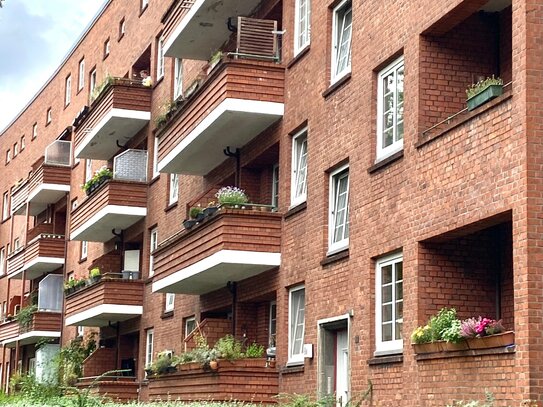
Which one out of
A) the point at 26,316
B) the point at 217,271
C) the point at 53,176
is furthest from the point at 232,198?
the point at 26,316

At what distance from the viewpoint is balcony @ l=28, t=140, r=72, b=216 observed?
4578cm

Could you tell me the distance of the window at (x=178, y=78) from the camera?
32.2m

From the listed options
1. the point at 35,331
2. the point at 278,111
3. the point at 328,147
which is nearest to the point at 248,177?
the point at 278,111

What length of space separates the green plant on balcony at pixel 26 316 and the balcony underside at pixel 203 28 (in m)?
19.1

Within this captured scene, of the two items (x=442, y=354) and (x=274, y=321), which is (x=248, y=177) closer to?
(x=274, y=321)

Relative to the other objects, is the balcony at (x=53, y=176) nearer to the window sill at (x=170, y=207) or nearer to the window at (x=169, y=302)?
the window sill at (x=170, y=207)

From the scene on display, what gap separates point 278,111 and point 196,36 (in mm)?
5343

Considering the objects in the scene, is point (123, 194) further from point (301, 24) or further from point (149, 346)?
point (301, 24)

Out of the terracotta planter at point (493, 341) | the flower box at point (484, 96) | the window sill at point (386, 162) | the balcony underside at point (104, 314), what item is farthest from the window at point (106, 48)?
the terracotta planter at point (493, 341)

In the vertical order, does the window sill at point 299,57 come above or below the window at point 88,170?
below

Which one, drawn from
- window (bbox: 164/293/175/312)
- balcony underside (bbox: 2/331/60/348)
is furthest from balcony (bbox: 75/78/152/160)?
balcony underside (bbox: 2/331/60/348)

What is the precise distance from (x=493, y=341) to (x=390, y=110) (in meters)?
5.47

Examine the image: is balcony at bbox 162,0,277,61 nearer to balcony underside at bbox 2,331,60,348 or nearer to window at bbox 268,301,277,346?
window at bbox 268,301,277,346

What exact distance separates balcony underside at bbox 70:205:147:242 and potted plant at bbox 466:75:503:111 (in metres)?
19.5
